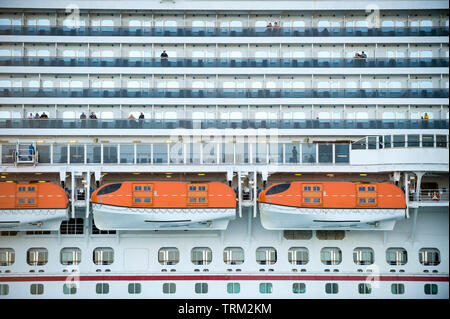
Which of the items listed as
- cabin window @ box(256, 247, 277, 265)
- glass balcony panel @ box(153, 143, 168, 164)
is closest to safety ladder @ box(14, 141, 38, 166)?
glass balcony panel @ box(153, 143, 168, 164)

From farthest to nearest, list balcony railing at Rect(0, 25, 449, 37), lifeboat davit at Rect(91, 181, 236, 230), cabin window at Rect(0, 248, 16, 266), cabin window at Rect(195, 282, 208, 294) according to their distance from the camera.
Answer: balcony railing at Rect(0, 25, 449, 37) → cabin window at Rect(0, 248, 16, 266) → cabin window at Rect(195, 282, 208, 294) → lifeboat davit at Rect(91, 181, 236, 230)

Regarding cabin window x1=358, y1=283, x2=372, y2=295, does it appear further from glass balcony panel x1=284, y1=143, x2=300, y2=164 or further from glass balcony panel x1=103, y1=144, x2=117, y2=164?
glass balcony panel x1=103, y1=144, x2=117, y2=164

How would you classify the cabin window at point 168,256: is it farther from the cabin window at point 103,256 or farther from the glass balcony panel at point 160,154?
the glass balcony panel at point 160,154

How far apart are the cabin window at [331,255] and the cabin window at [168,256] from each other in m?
3.09

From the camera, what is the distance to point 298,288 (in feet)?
35.3

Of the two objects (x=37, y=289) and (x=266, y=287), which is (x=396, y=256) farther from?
(x=37, y=289)

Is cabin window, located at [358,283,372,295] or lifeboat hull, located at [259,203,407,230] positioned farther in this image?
cabin window, located at [358,283,372,295]

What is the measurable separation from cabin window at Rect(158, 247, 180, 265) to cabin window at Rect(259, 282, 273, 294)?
1833mm

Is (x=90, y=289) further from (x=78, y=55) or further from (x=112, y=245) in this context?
(x=78, y=55)

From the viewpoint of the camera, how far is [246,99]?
452 inches

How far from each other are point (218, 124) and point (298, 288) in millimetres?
3867

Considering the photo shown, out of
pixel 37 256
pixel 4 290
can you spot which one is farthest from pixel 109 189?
pixel 4 290

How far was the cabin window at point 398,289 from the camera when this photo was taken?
35.5ft

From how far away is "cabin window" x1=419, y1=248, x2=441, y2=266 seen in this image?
433 inches
